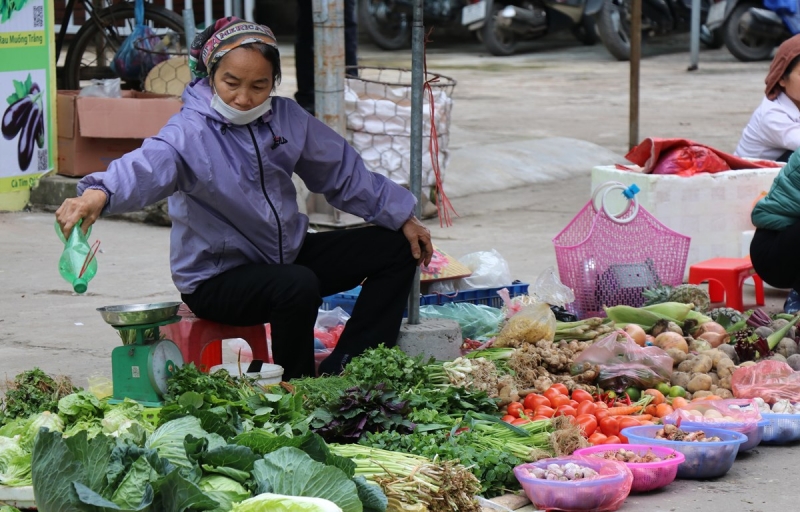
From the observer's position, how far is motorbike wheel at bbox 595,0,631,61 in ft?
57.9

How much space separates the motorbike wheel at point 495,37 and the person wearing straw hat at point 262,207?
566 inches

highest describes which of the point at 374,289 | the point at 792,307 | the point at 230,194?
the point at 230,194

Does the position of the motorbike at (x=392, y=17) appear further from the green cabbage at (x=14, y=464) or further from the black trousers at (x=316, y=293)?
the green cabbage at (x=14, y=464)

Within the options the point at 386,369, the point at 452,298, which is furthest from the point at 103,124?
the point at 386,369

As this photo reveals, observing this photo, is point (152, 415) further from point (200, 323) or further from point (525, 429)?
point (525, 429)

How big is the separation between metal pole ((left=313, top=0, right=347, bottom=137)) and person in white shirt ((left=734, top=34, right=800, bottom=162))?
7.60 ft

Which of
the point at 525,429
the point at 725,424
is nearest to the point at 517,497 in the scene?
the point at 525,429

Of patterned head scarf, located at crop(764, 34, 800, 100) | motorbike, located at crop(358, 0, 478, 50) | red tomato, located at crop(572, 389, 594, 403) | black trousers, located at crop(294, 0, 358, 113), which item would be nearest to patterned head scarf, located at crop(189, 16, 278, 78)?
red tomato, located at crop(572, 389, 594, 403)

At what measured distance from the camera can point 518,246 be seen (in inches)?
284

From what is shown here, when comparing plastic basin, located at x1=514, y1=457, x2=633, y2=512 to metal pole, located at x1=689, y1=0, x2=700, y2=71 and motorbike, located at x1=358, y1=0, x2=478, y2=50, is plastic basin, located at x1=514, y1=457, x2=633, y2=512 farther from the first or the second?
motorbike, located at x1=358, y1=0, x2=478, y2=50

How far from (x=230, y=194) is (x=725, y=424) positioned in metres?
1.79

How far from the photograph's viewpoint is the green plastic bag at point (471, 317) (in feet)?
16.9

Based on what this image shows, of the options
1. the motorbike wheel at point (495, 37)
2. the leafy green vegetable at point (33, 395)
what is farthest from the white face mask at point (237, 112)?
the motorbike wheel at point (495, 37)

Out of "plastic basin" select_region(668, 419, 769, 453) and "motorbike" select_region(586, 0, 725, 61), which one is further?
"motorbike" select_region(586, 0, 725, 61)
